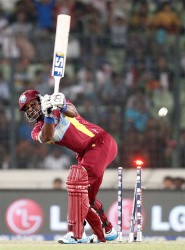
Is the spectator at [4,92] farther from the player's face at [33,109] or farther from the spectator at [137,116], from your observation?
the player's face at [33,109]

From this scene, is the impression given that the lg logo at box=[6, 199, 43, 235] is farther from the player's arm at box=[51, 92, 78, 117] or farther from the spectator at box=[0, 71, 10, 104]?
the player's arm at box=[51, 92, 78, 117]

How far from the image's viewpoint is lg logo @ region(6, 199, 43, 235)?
14.2 metres

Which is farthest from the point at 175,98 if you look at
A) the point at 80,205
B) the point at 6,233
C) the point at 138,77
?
the point at 80,205

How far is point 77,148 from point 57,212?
4582 mm

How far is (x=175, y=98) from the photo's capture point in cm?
1500

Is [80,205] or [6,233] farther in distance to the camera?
[6,233]

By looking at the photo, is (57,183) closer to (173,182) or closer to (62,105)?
(173,182)

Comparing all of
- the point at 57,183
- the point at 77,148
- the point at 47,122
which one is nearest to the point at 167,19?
the point at 57,183

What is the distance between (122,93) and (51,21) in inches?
78.3

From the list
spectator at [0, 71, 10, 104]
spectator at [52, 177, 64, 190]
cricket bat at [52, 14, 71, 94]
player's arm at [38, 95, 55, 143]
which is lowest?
player's arm at [38, 95, 55, 143]

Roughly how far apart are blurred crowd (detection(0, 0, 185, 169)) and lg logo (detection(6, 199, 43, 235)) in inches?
27.2

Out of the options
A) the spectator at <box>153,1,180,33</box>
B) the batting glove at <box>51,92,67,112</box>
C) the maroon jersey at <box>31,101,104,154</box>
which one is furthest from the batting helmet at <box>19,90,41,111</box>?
the spectator at <box>153,1,180,33</box>

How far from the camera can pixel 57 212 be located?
14180 mm

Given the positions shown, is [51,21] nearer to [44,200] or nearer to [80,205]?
[44,200]
